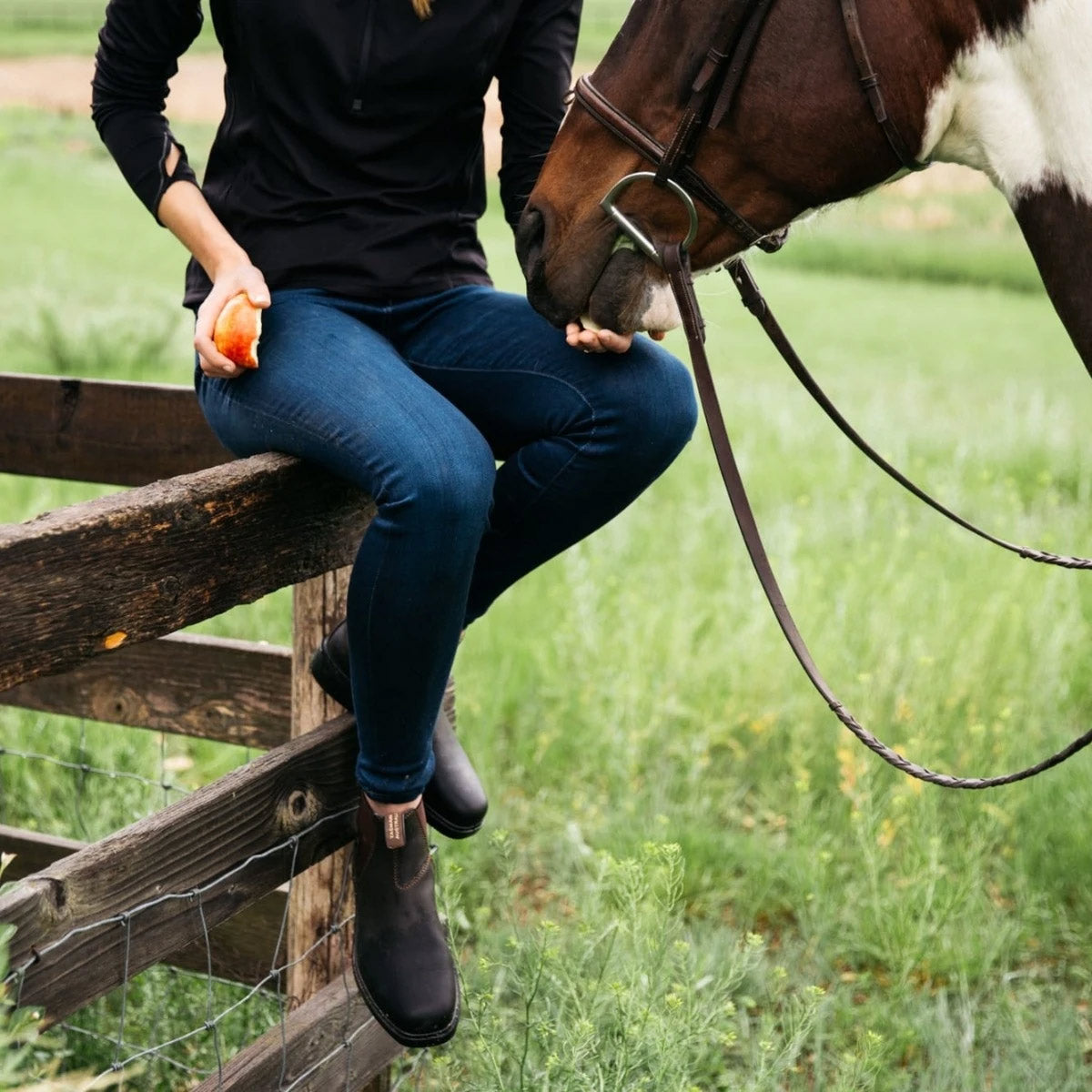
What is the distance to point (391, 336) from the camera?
7.14 feet

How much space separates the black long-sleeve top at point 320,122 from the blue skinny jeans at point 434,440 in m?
0.09

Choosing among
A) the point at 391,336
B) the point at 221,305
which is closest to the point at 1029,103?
the point at 391,336

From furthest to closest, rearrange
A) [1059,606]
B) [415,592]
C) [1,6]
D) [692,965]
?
[1,6] → [1059,606] → [692,965] → [415,592]

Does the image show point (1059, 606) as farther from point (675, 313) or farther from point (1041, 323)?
point (1041, 323)

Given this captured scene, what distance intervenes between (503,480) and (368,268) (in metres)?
0.41

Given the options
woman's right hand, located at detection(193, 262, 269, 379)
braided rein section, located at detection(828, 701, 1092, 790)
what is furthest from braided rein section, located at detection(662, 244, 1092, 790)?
woman's right hand, located at detection(193, 262, 269, 379)

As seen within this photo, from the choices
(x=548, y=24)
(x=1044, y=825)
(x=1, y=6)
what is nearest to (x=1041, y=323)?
(x=1044, y=825)

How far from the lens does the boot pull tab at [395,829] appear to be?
1906mm

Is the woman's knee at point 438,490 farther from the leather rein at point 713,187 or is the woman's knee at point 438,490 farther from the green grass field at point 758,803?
the green grass field at point 758,803

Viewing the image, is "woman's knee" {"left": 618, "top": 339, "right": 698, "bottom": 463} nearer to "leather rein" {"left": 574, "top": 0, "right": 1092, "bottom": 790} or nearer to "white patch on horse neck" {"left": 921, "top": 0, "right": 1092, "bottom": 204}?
"leather rein" {"left": 574, "top": 0, "right": 1092, "bottom": 790}

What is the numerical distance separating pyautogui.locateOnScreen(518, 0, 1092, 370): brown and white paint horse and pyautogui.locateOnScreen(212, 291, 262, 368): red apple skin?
426mm

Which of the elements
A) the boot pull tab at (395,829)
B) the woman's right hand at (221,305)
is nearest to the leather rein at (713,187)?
the woman's right hand at (221,305)

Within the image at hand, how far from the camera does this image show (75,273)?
418 inches

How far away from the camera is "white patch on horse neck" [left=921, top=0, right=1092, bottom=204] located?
162cm
